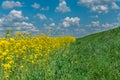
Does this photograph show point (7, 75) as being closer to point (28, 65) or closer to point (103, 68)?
point (28, 65)

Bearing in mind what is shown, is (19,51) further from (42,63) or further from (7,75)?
(7,75)

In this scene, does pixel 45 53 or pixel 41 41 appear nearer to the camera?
pixel 45 53

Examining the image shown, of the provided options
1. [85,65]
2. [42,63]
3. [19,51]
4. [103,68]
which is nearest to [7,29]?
[19,51]

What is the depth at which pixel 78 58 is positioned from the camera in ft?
44.1

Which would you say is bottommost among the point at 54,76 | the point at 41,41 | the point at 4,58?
the point at 54,76

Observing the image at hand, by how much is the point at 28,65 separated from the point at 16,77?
187cm

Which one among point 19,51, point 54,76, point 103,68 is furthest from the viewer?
point 19,51

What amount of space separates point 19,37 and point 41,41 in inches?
44.3

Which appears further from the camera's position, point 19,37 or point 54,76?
point 19,37

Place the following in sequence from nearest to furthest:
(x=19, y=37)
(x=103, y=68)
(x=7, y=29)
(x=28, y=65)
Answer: (x=103, y=68) → (x=28, y=65) → (x=7, y=29) → (x=19, y=37)

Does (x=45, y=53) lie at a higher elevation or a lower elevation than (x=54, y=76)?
higher

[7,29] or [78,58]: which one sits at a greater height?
[7,29]

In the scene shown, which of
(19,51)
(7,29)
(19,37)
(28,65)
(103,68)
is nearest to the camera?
(103,68)

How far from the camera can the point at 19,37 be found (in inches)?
633
